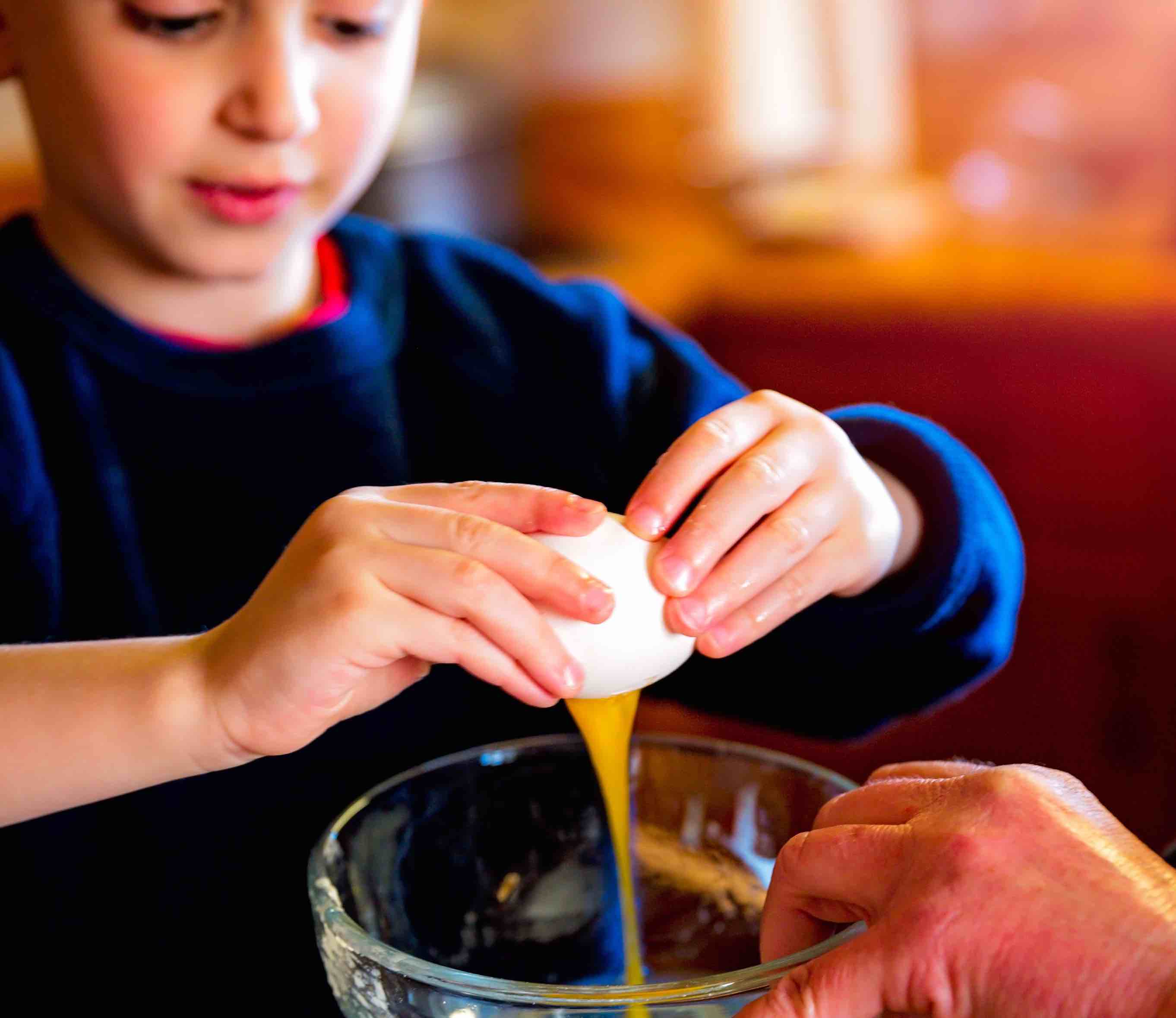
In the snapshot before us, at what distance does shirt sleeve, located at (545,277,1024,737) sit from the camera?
0.89 m

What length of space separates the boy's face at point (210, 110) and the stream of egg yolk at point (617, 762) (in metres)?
0.40

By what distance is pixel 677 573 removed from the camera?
633 millimetres

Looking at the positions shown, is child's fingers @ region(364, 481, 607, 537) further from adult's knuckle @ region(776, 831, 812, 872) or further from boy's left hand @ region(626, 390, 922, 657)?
adult's knuckle @ region(776, 831, 812, 872)

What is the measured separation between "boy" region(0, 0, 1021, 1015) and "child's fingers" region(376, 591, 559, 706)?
4 cm

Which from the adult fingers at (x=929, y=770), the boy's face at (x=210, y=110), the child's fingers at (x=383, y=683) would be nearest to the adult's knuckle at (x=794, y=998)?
the adult fingers at (x=929, y=770)

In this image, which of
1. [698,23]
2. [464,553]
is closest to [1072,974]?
[464,553]

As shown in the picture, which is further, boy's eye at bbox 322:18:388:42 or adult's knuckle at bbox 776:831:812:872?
boy's eye at bbox 322:18:388:42

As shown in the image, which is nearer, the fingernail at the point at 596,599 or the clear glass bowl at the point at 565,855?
the fingernail at the point at 596,599

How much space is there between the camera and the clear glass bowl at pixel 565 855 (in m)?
0.70

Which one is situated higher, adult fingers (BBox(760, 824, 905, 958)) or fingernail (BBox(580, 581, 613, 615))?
fingernail (BBox(580, 581, 613, 615))

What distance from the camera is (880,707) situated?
38.3 inches

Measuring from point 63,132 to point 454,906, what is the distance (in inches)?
21.0

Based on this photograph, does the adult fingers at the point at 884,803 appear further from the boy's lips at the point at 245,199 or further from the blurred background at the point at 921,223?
the blurred background at the point at 921,223

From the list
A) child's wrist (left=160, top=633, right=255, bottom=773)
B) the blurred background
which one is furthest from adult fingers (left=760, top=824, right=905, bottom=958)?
the blurred background
